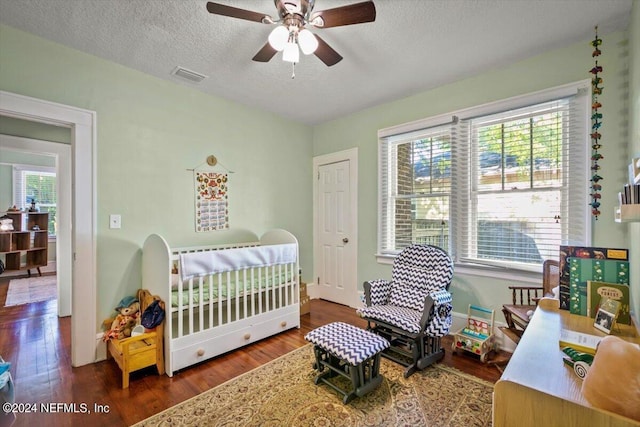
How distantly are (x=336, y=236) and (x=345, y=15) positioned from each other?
109 inches

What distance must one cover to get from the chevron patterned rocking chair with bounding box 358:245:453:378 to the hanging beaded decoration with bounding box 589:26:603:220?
1116mm

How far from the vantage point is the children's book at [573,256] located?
1.51 m

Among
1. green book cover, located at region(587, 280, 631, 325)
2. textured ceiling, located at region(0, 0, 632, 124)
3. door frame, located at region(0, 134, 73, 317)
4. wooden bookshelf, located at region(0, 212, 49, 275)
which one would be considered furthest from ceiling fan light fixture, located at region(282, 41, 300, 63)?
wooden bookshelf, located at region(0, 212, 49, 275)

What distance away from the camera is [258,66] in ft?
8.35

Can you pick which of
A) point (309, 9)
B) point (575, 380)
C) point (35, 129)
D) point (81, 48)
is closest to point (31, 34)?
point (81, 48)

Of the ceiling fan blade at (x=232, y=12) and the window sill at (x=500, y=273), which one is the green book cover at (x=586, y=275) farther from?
the ceiling fan blade at (x=232, y=12)

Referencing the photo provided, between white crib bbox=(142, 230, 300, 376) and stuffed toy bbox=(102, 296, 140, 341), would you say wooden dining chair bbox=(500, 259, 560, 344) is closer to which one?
white crib bbox=(142, 230, 300, 376)

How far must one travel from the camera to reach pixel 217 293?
98.9 inches

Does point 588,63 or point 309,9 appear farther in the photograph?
point 588,63

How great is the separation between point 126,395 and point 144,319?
502mm

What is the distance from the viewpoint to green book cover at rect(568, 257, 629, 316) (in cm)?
148

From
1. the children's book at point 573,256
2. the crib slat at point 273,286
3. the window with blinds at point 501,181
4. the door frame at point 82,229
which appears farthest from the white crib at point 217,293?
the children's book at point 573,256

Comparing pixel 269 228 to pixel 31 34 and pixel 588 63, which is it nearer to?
pixel 31 34

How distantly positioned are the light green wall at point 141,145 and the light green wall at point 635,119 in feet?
10.7
